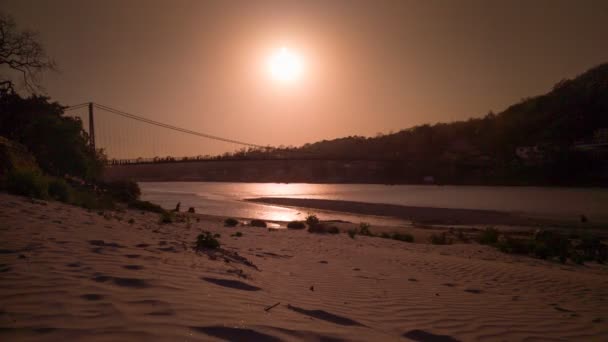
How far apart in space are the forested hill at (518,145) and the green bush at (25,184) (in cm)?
6408

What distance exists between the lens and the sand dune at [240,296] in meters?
2.68

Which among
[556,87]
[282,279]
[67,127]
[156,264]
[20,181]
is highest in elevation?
[556,87]

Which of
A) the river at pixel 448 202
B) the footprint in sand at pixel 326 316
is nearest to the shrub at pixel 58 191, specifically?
the footprint in sand at pixel 326 316

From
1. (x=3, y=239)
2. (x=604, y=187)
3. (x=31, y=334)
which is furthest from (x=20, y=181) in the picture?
(x=604, y=187)

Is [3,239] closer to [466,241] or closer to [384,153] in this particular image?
[466,241]

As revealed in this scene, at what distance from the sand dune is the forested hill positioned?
219 ft

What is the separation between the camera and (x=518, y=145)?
84.1 meters

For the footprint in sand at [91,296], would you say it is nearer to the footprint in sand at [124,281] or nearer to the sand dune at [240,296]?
the sand dune at [240,296]

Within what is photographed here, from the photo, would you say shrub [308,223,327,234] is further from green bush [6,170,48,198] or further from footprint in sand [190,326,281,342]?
footprint in sand [190,326,281,342]

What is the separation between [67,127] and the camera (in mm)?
23859

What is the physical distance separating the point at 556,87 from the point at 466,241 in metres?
109

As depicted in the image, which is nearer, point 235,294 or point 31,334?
point 31,334

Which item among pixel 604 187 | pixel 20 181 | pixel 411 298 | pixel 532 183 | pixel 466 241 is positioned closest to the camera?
pixel 411 298

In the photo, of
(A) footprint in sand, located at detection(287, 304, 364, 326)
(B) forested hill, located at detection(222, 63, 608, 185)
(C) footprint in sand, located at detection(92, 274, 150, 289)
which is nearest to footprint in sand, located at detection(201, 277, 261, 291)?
(A) footprint in sand, located at detection(287, 304, 364, 326)
